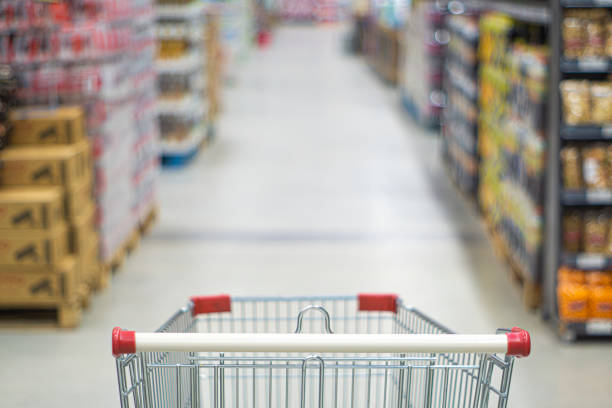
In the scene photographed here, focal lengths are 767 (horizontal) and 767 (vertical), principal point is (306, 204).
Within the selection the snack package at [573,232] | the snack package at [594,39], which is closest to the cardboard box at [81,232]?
the snack package at [573,232]

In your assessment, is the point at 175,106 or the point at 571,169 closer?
the point at 571,169

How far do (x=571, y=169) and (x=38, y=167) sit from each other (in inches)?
120

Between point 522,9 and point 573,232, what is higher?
point 522,9

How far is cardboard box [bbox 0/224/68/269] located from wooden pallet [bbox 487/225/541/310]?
2.82 meters

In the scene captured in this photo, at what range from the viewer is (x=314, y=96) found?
1466cm

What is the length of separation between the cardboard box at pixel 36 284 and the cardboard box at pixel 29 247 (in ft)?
0.15

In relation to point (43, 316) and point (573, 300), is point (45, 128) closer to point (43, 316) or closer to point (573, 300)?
point (43, 316)

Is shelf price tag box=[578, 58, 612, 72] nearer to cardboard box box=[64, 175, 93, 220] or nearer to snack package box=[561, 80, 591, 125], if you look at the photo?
snack package box=[561, 80, 591, 125]

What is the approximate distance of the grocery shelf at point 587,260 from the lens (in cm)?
426

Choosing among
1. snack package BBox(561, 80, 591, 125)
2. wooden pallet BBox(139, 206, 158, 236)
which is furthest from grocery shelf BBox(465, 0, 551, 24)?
wooden pallet BBox(139, 206, 158, 236)

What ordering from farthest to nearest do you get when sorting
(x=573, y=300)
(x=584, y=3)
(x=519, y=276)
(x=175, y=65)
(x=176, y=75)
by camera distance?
(x=176, y=75), (x=175, y=65), (x=519, y=276), (x=573, y=300), (x=584, y=3)

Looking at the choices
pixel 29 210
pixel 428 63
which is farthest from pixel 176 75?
pixel 29 210

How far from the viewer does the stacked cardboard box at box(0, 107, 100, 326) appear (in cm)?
434

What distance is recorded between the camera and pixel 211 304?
96.7 inches
